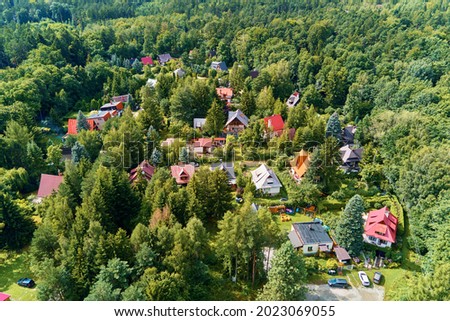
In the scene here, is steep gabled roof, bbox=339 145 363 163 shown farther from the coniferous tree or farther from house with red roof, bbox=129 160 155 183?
the coniferous tree

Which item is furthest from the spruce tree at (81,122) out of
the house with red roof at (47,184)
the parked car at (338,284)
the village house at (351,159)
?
the parked car at (338,284)

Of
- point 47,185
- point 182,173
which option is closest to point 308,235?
point 182,173

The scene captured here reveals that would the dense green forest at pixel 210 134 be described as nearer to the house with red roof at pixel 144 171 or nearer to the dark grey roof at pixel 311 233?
the house with red roof at pixel 144 171

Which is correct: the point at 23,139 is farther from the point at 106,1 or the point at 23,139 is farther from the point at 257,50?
the point at 106,1

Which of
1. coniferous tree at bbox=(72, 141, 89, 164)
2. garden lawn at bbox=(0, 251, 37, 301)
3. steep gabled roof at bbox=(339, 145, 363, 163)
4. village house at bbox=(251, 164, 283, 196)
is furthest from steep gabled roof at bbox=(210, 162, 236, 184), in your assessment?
garden lawn at bbox=(0, 251, 37, 301)

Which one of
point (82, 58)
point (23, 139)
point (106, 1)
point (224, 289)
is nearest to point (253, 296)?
point (224, 289)

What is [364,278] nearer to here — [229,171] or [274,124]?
[229,171]
